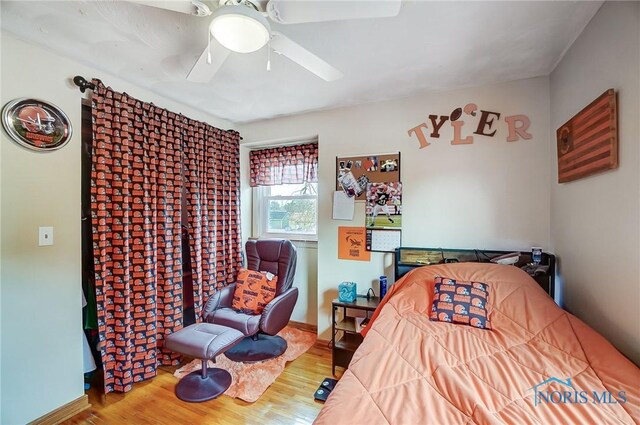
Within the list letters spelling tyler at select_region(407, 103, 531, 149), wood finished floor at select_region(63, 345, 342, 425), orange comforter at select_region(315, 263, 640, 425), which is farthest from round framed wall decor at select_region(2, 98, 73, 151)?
letters spelling tyler at select_region(407, 103, 531, 149)

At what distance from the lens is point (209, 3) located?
1.31 m

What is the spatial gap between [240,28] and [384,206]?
1.82m

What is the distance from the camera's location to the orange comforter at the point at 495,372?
91 cm

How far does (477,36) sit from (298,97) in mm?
1444

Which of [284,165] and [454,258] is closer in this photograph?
[454,258]

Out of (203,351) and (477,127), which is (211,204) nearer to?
(203,351)

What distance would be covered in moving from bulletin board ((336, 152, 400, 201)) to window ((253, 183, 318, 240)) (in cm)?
52

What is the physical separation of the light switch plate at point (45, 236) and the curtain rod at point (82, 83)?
96 centimetres

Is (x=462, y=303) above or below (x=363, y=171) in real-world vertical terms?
below

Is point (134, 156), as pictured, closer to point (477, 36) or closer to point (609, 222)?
point (477, 36)

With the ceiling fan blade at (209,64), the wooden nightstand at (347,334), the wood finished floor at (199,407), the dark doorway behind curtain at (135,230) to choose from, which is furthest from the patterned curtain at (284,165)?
the wood finished floor at (199,407)

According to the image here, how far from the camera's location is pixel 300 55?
1.43 meters

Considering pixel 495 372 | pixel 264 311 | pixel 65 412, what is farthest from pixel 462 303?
pixel 65 412

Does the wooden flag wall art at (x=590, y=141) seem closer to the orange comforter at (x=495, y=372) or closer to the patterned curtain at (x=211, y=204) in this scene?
the orange comforter at (x=495, y=372)
